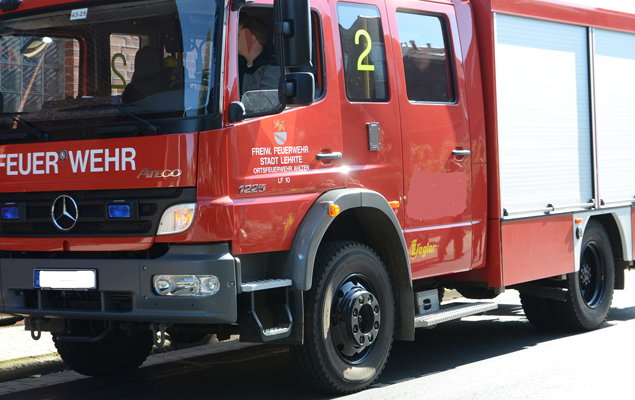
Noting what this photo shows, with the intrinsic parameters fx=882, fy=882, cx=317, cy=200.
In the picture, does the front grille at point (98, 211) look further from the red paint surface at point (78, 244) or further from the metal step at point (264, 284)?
the metal step at point (264, 284)

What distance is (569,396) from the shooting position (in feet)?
18.4

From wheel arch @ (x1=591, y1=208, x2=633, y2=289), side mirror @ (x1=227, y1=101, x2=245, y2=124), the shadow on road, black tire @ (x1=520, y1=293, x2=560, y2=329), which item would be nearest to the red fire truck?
side mirror @ (x1=227, y1=101, x2=245, y2=124)

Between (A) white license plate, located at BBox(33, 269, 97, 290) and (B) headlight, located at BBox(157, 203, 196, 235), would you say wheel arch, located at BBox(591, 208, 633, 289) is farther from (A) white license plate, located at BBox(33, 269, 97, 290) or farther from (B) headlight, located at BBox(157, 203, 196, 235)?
(A) white license plate, located at BBox(33, 269, 97, 290)

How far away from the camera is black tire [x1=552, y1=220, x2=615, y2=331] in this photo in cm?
816

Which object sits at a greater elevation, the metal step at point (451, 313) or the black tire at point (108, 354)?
the metal step at point (451, 313)

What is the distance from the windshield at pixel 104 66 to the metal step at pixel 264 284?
1.02 metres

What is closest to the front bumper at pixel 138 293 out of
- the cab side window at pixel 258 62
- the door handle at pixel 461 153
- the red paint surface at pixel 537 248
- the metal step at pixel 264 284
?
the metal step at pixel 264 284

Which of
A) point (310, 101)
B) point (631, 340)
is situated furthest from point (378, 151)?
point (631, 340)

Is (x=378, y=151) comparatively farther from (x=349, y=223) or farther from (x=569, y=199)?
(x=569, y=199)

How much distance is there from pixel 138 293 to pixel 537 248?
12.5ft

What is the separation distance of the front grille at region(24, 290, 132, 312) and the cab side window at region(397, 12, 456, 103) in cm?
257

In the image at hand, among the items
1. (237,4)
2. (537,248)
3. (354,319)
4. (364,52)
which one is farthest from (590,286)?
(237,4)

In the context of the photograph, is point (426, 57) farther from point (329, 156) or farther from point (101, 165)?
point (101, 165)

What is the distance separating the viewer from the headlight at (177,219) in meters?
5.00
